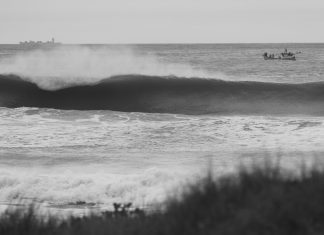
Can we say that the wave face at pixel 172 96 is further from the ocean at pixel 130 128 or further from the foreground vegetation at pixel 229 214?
the foreground vegetation at pixel 229 214

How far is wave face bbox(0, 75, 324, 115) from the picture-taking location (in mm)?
22141

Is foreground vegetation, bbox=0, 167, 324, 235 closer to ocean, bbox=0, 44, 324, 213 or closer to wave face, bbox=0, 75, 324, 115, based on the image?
ocean, bbox=0, 44, 324, 213

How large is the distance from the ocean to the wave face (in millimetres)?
44

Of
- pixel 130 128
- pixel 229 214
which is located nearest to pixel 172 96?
pixel 130 128

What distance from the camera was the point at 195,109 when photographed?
73.0 ft

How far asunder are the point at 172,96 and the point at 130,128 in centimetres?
936

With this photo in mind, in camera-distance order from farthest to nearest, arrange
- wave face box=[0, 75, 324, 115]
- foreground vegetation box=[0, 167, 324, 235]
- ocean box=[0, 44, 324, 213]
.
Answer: wave face box=[0, 75, 324, 115], ocean box=[0, 44, 324, 213], foreground vegetation box=[0, 167, 324, 235]

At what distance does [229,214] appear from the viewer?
14.2 ft

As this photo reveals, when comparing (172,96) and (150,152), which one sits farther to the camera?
(172,96)

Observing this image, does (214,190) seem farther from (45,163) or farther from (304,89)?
(304,89)

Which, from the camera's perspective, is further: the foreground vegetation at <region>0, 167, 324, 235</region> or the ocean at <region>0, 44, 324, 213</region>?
the ocean at <region>0, 44, 324, 213</region>

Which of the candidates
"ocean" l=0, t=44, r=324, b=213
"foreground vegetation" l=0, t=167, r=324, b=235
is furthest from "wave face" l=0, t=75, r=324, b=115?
"foreground vegetation" l=0, t=167, r=324, b=235

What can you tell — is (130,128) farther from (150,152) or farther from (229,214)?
(229,214)

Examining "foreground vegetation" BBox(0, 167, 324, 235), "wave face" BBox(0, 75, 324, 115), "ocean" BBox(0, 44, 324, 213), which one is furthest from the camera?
"wave face" BBox(0, 75, 324, 115)
